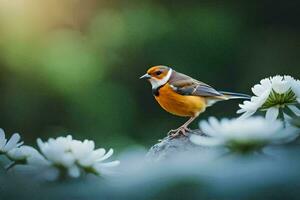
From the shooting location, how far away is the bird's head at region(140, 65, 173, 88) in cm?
102

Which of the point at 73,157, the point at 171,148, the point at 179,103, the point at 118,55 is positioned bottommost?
the point at 73,157

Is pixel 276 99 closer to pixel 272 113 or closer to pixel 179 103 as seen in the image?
pixel 272 113

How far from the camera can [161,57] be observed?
3.51ft

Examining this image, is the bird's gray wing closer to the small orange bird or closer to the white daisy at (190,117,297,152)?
the small orange bird

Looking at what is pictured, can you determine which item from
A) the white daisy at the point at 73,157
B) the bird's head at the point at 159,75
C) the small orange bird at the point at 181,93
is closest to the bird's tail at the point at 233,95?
the small orange bird at the point at 181,93

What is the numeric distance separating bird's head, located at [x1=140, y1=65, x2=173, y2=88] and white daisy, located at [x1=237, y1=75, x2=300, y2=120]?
0.29 m

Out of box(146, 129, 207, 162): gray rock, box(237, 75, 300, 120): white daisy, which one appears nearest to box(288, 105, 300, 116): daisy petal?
box(237, 75, 300, 120): white daisy

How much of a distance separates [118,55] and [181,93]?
165 millimetres

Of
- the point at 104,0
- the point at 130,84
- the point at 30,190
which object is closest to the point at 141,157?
the point at 30,190

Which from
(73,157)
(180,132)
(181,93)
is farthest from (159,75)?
(73,157)

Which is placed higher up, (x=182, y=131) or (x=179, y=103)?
(x=179, y=103)

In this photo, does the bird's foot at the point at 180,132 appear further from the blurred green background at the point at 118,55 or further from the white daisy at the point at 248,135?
the white daisy at the point at 248,135

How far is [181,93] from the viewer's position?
1.01 m

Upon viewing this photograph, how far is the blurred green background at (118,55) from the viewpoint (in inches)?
41.8
